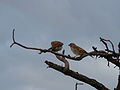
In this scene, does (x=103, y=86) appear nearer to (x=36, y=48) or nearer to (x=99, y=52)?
(x=99, y=52)

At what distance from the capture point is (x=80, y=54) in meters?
4.16

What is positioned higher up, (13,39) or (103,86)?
(13,39)

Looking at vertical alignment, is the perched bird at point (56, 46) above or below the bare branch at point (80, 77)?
above

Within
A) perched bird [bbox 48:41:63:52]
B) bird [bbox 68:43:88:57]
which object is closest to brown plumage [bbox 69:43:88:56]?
bird [bbox 68:43:88:57]

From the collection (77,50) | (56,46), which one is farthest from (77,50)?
(56,46)

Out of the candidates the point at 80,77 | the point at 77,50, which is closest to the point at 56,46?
the point at 77,50

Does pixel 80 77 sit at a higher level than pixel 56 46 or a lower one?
lower

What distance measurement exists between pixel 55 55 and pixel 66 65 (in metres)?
0.19

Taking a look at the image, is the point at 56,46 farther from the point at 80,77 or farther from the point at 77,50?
the point at 80,77

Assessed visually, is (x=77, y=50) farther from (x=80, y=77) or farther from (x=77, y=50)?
(x=80, y=77)

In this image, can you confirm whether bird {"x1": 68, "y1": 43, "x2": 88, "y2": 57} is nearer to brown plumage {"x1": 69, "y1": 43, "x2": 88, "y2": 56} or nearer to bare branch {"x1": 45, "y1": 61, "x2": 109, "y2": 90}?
brown plumage {"x1": 69, "y1": 43, "x2": 88, "y2": 56}

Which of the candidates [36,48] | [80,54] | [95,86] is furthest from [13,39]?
[95,86]

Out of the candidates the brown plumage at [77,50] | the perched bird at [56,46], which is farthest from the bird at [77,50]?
the perched bird at [56,46]

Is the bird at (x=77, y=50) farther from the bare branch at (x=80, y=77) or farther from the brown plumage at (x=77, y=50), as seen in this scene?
the bare branch at (x=80, y=77)
